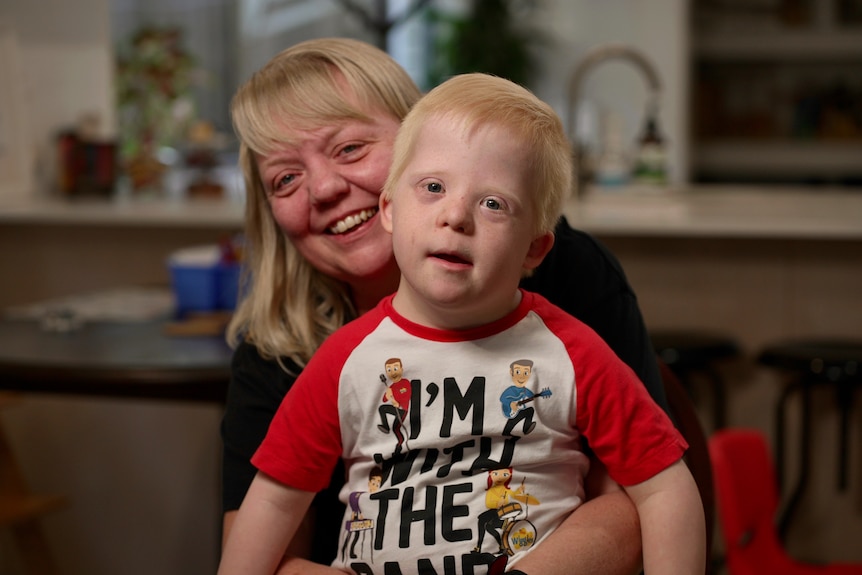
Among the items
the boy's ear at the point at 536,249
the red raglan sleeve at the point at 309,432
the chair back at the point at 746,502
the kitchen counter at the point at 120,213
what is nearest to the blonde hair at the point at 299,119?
the red raglan sleeve at the point at 309,432

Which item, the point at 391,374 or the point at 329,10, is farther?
the point at 329,10

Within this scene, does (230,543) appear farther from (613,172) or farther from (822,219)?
(613,172)

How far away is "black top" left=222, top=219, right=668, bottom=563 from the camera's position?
3.91 ft

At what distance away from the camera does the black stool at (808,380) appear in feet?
8.69

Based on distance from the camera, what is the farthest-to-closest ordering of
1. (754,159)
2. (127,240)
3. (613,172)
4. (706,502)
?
(754,159)
(613,172)
(127,240)
(706,502)

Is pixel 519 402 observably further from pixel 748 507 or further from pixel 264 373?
pixel 748 507

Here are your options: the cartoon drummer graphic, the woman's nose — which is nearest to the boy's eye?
the cartoon drummer graphic

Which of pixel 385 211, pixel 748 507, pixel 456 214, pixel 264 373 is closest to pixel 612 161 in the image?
pixel 748 507

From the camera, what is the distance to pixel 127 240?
3.42 metres

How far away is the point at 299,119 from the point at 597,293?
38cm

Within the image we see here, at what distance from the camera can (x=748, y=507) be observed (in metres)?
2.07

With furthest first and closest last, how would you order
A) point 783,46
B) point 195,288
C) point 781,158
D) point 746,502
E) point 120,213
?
1. point 781,158
2. point 783,46
3. point 120,213
4. point 195,288
5. point 746,502

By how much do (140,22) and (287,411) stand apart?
689cm

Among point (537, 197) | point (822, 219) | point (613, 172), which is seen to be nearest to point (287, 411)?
point (537, 197)
